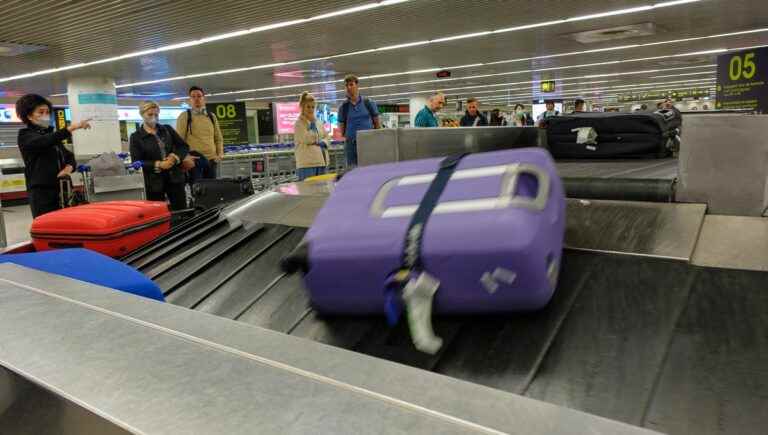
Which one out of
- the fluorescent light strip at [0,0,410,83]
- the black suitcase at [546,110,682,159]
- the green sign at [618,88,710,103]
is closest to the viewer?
the black suitcase at [546,110,682,159]

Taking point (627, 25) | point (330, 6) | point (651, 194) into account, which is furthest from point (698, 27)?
point (651, 194)

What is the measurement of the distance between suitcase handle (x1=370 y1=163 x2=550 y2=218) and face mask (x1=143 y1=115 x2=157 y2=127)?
12.8ft

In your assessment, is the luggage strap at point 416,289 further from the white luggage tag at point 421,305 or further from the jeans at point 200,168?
the jeans at point 200,168

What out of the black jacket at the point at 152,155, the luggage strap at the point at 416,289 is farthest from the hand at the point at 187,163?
the luggage strap at the point at 416,289

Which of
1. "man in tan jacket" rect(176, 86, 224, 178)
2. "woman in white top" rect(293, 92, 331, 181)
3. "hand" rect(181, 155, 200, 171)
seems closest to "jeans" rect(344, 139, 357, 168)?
"woman in white top" rect(293, 92, 331, 181)

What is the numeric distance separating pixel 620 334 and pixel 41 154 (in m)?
4.48

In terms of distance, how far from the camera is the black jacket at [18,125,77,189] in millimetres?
4199

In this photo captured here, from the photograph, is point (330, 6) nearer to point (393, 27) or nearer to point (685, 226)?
point (393, 27)

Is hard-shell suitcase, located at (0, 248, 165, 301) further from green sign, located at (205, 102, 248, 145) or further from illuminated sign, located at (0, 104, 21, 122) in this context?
illuminated sign, located at (0, 104, 21, 122)

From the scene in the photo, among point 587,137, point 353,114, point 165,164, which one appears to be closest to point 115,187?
point 165,164

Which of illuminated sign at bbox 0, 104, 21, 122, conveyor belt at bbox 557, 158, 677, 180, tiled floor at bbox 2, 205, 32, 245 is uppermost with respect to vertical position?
illuminated sign at bbox 0, 104, 21, 122

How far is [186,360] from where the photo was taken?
0.71m

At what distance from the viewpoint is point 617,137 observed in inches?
155

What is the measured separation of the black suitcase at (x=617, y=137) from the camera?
3.86m
